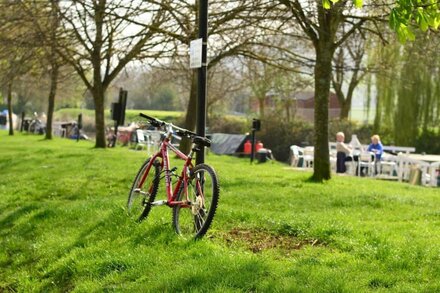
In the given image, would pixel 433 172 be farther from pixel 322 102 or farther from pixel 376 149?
pixel 322 102

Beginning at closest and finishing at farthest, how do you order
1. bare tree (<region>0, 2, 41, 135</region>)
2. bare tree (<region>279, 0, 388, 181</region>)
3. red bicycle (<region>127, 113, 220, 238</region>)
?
red bicycle (<region>127, 113, 220, 238</region>) → bare tree (<region>279, 0, 388, 181</region>) → bare tree (<region>0, 2, 41, 135</region>)

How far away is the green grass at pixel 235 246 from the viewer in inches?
198

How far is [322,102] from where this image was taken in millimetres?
13367

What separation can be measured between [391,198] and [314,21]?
4837mm

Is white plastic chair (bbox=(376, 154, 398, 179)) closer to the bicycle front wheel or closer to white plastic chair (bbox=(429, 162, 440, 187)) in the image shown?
white plastic chair (bbox=(429, 162, 440, 187))

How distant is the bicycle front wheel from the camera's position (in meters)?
6.10

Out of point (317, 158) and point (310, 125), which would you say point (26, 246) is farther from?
point (310, 125)

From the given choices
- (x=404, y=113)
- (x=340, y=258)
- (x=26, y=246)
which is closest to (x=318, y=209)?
(x=340, y=258)

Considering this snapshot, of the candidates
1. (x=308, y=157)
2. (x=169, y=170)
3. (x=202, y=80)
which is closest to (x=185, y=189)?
(x=169, y=170)

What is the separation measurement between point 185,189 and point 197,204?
293 millimetres

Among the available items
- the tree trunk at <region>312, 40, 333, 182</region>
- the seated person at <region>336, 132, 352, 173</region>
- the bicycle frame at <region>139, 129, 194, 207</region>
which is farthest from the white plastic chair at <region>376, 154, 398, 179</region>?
the bicycle frame at <region>139, 129, 194, 207</region>

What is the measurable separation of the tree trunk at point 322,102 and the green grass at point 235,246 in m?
2.53

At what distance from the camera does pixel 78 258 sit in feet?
20.4

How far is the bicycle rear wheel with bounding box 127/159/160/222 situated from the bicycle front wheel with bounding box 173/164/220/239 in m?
0.65
